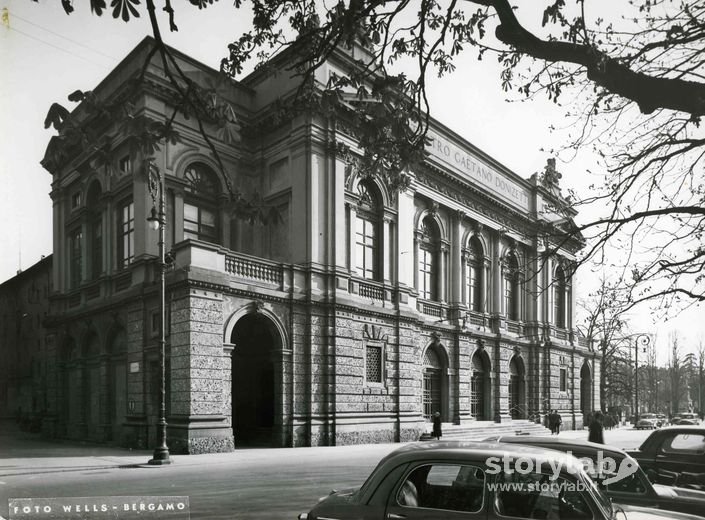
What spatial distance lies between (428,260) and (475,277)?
16.1 ft

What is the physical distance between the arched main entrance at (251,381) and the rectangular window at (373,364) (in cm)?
371

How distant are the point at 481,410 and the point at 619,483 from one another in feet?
85.9

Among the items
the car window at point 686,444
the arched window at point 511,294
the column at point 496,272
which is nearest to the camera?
the car window at point 686,444

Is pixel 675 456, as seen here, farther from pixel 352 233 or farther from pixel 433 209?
pixel 433 209

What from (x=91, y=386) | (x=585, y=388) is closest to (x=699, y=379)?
(x=585, y=388)

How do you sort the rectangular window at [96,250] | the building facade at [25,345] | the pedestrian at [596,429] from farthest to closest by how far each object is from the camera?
the building facade at [25,345]
the rectangular window at [96,250]
the pedestrian at [596,429]

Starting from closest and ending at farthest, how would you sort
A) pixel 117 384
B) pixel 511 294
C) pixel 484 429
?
pixel 117 384 < pixel 484 429 < pixel 511 294

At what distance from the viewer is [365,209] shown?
2398 centimetres

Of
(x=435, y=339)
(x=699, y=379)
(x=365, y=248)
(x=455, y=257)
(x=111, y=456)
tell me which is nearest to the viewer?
(x=111, y=456)

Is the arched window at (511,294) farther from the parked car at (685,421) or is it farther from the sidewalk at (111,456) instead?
the sidewalk at (111,456)

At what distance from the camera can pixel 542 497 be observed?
4.38 metres

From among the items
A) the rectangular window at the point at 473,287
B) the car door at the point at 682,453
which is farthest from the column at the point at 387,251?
the car door at the point at 682,453

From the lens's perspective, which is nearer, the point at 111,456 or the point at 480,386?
the point at 111,456

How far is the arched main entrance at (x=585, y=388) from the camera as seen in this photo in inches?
1699
